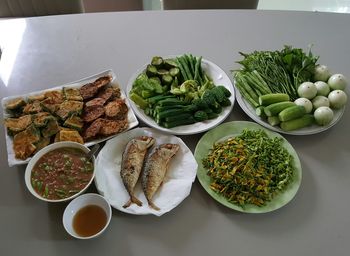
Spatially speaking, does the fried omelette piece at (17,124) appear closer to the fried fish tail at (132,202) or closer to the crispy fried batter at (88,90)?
the crispy fried batter at (88,90)

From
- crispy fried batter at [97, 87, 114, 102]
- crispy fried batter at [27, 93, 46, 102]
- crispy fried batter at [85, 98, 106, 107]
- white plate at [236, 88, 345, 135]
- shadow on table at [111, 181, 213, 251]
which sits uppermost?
crispy fried batter at [27, 93, 46, 102]

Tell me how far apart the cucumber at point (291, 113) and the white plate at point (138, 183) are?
0.42m

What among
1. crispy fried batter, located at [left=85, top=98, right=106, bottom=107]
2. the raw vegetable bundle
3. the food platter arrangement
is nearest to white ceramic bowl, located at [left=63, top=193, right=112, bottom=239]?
the food platter arrangement

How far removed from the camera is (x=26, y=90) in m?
1.46

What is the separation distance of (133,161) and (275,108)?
25.3 inches

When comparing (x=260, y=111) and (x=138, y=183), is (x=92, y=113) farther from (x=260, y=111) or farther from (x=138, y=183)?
(x=260, y=111)

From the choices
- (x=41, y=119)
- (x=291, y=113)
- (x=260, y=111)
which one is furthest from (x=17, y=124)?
(x=291, y=113)

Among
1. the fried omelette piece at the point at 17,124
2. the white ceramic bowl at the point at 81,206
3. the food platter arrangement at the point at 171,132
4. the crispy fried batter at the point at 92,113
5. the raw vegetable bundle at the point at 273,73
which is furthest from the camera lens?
the raw vegetable bundle at the point at 273,73

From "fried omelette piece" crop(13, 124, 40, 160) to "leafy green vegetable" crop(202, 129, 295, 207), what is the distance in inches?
25.0

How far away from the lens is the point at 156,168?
3.64ft

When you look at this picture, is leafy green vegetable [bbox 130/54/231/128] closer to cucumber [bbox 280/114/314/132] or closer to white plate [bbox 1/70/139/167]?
white plate [bbox 1/70/139/167]

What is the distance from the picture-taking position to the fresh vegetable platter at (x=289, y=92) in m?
1.30

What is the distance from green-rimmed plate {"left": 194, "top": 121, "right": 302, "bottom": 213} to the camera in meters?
1.07

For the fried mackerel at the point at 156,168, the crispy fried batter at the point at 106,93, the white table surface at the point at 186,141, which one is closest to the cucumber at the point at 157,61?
the white table surface at the point at 186,141
